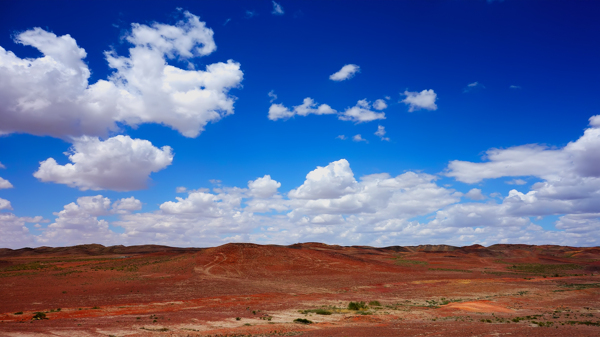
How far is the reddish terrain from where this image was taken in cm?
2148

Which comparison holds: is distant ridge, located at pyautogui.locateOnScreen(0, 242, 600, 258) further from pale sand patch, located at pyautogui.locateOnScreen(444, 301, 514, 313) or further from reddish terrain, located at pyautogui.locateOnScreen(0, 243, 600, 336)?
pale sand patch, located at pyautogui.locateOnScreen(444, 301, 514, 313)

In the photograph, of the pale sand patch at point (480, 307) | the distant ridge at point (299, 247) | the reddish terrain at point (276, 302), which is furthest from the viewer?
the distant ridge at point (299, 247)

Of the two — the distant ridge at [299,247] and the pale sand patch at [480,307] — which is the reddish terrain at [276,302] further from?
the distant ridge at [299,247]

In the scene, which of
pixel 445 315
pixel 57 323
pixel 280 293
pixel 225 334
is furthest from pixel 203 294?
pixel 445 315

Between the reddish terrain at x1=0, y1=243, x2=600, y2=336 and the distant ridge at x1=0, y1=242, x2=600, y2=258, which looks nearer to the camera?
the reddish terrain at x1=0, y1=243, x2=600, y2=336

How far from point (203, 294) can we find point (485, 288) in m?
33.8

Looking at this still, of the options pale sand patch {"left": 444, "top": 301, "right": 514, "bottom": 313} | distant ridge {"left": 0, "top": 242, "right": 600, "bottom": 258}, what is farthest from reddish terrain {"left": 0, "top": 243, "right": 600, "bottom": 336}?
distant ridge {"left": 0, "top": 242, "right": 600, "bottom": 258}

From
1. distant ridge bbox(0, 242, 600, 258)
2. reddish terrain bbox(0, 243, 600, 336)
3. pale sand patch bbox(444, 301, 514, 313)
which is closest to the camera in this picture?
reddish terrain bbox(0, 243, 600, 336)

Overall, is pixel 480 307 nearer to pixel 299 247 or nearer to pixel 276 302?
pixel 276 302

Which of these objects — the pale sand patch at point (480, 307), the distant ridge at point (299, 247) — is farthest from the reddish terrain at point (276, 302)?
the distant ridge at point (299, 247)

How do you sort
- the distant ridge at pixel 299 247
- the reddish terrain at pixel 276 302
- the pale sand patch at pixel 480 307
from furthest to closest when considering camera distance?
the distant ridge at pixel 299 247 → the pale sand patch at pixel 480 307 → the reddish terrain at pixel 276 302

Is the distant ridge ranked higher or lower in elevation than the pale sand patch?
higher

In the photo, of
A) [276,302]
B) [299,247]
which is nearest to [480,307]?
[276,302]

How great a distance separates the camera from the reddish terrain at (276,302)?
2148 centimetres
